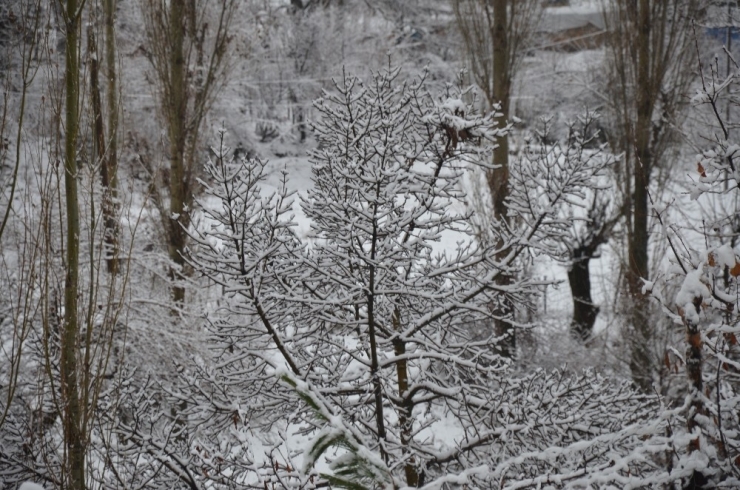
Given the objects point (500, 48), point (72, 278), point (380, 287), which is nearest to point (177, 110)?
point (380, 287)

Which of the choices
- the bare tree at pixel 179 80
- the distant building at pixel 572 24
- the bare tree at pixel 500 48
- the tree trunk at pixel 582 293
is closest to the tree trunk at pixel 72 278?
the bare tree at pixel 179 80

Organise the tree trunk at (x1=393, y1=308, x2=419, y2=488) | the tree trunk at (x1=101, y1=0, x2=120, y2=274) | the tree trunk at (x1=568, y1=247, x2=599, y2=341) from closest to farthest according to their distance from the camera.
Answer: the tree trunk at (x1=101, y1=0, x2=120, y2=274), the tree trunk at (x1=393, y1=308, x2=419, y2=488), the tree trunk at (x1=568, y1=247, x2=599, y2=341)

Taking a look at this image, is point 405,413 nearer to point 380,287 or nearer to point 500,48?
point 380,287

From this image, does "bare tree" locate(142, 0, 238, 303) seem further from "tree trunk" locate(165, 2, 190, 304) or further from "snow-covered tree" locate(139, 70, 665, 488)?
"snow-covered tree" locate(139, 70, 665, 488)

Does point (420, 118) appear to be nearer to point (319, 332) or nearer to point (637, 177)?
point (319, 332)

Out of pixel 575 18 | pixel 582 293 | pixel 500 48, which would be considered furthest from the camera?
pixel 575 18

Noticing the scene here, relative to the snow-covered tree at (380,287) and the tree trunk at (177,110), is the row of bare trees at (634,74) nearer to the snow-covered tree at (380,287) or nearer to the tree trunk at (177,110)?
the tree trunk at (177,110)

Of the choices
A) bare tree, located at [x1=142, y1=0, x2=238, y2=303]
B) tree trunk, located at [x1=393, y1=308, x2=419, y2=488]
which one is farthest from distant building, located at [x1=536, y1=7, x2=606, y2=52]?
tree trunk, located at [x1=393, y1=308, x2=419, y2=488]

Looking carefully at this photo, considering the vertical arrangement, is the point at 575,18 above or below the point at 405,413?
above

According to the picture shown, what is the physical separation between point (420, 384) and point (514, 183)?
142 centimetres

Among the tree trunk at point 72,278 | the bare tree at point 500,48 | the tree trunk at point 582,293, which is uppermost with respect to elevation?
the bare tree at point 500,48

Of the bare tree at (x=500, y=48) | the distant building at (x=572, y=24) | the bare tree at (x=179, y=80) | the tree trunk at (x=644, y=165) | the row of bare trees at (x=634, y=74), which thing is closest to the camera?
the bare tree at (x=179, y=80)

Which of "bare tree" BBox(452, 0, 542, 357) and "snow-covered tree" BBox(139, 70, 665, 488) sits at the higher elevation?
"bare tree" BBox(452, 0, 542, 357)

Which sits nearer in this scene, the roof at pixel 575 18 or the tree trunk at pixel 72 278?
Answer: the tree trunk at pixel 72 278
